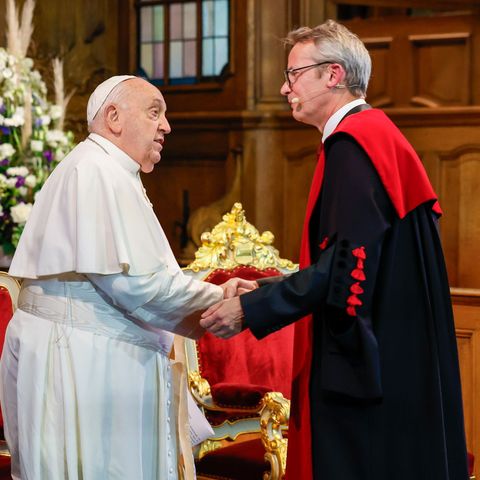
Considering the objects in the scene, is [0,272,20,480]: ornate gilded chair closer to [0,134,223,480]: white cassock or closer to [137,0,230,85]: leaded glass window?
[0,134,223,480]: white cassock

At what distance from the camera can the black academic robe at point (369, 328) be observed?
2.67m

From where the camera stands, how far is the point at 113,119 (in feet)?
9.61

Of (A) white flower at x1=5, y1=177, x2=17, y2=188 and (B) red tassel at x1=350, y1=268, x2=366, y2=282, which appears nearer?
(B) red tassel at x1=350, y1=268, x2=366, y2=282

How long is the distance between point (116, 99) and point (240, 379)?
1.62 metres

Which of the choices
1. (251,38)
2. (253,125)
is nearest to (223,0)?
(251,38)

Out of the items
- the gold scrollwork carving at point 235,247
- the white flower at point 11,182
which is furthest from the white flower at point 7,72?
the gold scrollwork carving at point 235,247

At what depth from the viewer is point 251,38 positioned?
6.94 metres

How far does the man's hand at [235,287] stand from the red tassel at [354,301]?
695 millimetres

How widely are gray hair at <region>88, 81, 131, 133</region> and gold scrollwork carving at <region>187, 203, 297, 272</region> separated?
1.39m

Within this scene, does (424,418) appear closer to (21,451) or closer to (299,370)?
(299,370)

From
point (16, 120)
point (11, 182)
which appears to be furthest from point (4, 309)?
point (16, 120)

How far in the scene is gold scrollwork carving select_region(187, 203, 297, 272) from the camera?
4266mm

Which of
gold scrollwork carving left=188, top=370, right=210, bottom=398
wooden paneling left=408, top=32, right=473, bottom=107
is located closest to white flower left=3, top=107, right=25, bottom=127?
gold scrollwork carving left=188, top=370, right=210, bottom=398

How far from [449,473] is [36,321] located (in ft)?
4.04
